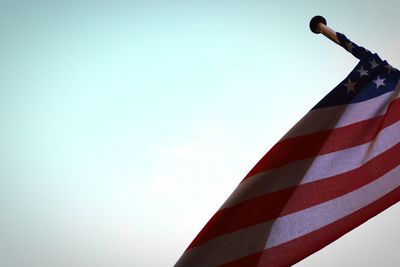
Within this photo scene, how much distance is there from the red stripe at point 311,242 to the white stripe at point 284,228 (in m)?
0.04

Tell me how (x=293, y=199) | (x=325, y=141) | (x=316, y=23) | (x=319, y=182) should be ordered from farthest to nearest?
1. (x=316, y=23)
2. (x=325, y=141)
3. (x=319, y=182)
4. (x=293, y=199)

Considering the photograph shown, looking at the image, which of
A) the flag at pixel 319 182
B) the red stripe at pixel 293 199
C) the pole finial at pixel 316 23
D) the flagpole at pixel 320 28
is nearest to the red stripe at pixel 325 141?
the flag at pixel 319 182

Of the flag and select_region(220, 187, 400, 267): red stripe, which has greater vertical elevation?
the flag

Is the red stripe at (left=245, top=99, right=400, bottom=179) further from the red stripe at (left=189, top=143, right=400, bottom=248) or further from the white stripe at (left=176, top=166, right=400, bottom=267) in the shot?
the white stripe at (left=176, top=166, right=400, bottom=267)

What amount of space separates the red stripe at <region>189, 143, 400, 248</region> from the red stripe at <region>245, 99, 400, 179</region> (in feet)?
0.83

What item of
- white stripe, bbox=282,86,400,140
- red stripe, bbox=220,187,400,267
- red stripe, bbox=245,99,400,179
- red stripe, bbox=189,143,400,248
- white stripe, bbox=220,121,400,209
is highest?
white stripe, bbox=282,86,400,140

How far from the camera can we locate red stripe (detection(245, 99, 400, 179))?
3.88 meters

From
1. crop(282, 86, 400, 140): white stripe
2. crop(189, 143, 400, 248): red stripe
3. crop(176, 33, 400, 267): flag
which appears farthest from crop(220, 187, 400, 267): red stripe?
crop(282, 86, 400, 140): white stripe

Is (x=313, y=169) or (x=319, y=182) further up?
(x=313, y=169)

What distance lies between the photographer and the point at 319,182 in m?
3.92

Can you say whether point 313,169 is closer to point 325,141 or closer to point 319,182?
point 319,182

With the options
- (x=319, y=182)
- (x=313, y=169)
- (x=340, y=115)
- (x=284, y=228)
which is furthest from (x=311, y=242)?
(x=340, y=115)

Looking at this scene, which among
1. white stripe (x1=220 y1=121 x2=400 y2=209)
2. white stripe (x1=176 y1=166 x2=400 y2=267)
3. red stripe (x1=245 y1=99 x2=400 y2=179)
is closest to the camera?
white stripe (x1=176 y1=166 x2=400 y2=267)

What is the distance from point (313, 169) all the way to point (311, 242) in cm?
71
